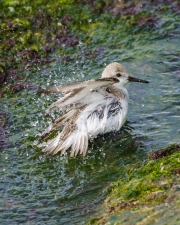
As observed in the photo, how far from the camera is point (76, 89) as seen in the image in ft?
24.0

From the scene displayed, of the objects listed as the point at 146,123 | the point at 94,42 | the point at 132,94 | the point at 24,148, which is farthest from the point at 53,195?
the point at 94,42

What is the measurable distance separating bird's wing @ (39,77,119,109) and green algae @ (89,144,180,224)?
1.28m

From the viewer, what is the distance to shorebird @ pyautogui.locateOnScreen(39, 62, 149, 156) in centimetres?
763

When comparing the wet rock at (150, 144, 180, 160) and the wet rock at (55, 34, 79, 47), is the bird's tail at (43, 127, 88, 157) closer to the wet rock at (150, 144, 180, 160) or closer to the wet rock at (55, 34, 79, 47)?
the wet rock at (150, 144, 180, 160)

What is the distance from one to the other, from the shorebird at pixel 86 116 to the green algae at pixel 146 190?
137 cm

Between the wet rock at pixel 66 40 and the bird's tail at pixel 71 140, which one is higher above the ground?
the wet rock at pixel 66 40

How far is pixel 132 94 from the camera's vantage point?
911 cm

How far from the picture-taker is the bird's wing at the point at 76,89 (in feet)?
23.4

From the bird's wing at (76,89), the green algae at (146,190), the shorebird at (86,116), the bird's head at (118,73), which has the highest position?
the bird's head at (118,73)

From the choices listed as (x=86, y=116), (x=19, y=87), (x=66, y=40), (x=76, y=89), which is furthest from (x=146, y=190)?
(x=66, y=40)

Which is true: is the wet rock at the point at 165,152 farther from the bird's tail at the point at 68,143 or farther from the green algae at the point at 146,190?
the bird's tail at the point at 68,143

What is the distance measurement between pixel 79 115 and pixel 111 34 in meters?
3.04

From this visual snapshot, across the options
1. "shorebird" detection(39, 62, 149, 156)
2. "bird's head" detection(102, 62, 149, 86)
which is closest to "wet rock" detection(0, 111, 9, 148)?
"shorebird" detection(39, 62, 149, 156)

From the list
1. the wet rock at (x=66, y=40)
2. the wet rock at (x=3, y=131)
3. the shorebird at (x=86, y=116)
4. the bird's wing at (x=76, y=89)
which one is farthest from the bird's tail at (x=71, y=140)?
the wet rock at (x=66, y=40)
